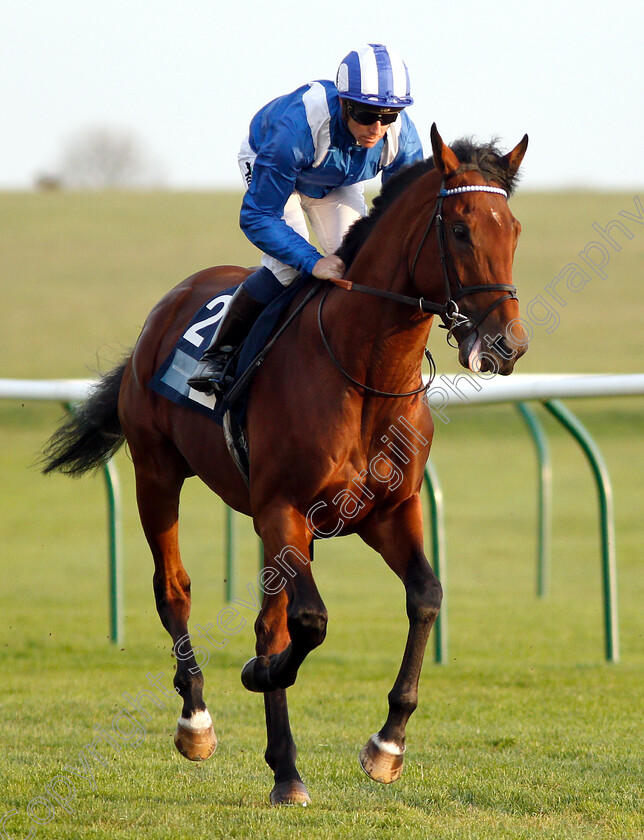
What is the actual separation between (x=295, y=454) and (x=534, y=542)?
886 centimetres

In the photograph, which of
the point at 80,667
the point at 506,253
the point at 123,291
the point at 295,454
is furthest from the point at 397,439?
the point at 123,291

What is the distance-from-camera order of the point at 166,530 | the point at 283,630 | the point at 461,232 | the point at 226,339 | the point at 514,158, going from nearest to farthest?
the point at 461,232 → the point at 514,158 → the point at 283,630 → the point at 226,339 → the point at 166,530

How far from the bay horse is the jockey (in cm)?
22

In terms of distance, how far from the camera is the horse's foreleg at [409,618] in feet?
11.9

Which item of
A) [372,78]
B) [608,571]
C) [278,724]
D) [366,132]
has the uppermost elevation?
[372,78]

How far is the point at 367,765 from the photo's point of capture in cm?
362

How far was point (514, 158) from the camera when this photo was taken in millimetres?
3428

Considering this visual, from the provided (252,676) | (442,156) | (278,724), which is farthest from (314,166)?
(278,724)

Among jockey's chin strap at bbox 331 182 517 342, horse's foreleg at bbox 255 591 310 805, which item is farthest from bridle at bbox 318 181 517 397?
horse's foreleg at bbox 255 591 310 805

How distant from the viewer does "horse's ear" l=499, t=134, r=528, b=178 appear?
3.42 m

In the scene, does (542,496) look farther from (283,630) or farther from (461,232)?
(461,232)

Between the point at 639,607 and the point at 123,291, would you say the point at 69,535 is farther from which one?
the point at 123,291

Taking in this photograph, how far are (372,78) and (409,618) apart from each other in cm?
172

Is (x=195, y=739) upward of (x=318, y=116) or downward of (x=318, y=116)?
downward
